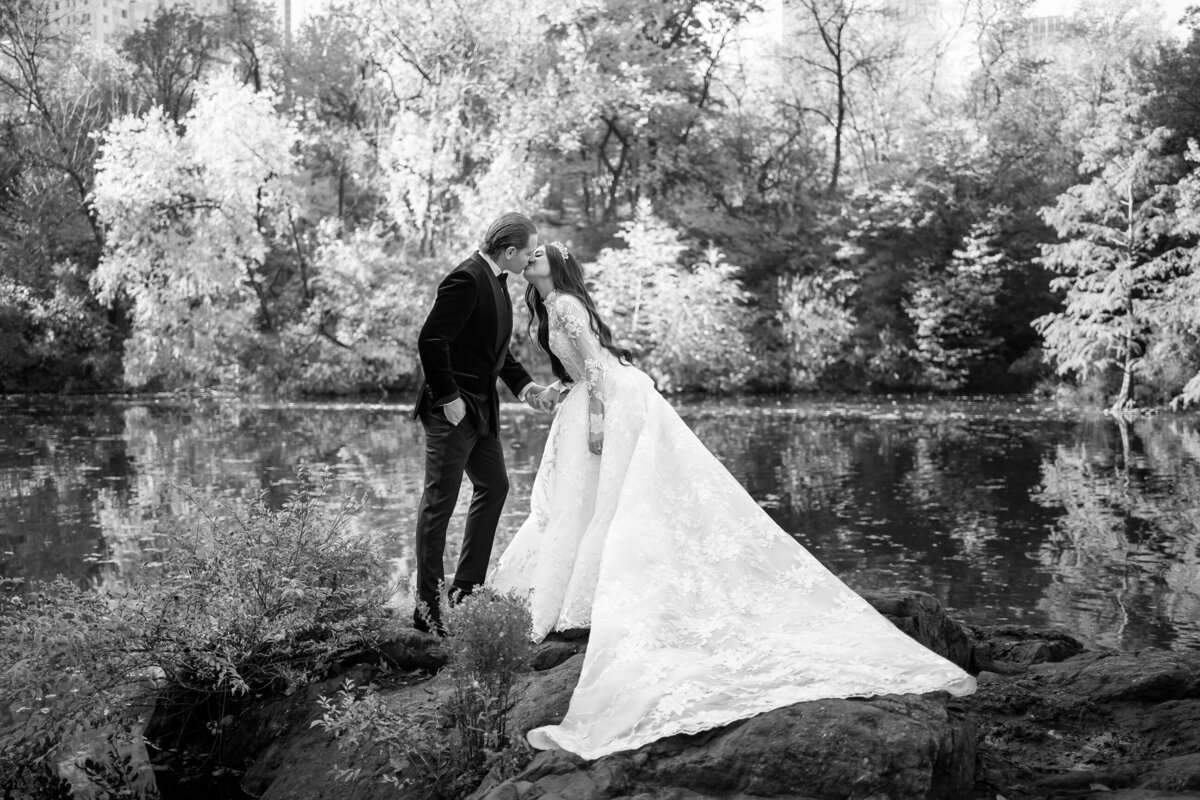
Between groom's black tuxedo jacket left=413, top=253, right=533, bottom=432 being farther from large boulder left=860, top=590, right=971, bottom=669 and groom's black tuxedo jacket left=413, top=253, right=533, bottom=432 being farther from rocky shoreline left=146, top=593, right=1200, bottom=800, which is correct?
large boulder left=860, top=590, right=971, bottom=669

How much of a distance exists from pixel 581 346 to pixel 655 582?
1.23m

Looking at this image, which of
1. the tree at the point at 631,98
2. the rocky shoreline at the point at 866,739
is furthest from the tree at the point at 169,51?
the rocky shoreline at the point at 866,739

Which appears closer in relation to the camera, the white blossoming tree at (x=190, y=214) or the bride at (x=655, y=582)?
the bride at (x=655, y=582)

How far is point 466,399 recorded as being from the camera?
5.17 metres

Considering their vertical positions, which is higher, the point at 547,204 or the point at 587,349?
the point at 547,204

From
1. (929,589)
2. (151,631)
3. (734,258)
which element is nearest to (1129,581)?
(929,589)

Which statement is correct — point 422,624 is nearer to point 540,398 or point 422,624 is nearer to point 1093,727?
point 540,398

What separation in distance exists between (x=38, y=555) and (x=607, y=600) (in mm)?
6914

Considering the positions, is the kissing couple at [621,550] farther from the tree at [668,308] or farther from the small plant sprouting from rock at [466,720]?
the tree at [668,308]

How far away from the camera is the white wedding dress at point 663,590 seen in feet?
12.0

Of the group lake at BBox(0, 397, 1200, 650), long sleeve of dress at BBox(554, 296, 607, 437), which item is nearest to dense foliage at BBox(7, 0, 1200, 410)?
lake at BBox(0, 397, 1200, 650)

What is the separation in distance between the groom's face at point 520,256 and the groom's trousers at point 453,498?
0.73 meters

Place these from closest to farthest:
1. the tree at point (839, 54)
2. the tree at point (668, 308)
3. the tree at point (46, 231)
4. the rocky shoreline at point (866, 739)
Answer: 1. the rocky shoreline at point (866, 739)
2. the tree at point (668, 308)
3. the tree at point (46, 231)
4. the tree at point (839, 54)

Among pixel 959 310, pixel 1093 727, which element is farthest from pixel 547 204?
pixel 1093 727
